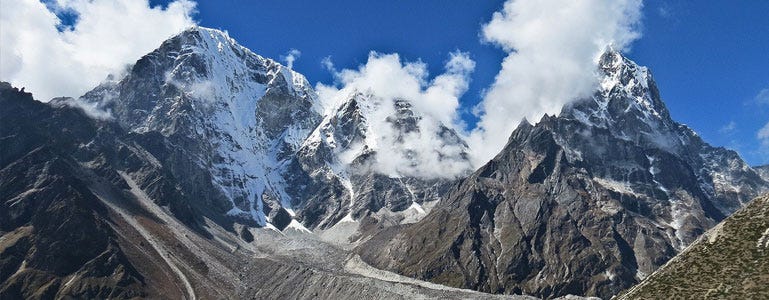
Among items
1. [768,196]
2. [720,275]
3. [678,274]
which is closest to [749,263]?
[720,275]

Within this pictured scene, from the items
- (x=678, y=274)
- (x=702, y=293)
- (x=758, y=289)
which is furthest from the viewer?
(x=678, y=274)

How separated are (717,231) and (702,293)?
954cm

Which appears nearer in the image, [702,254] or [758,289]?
[758,289]

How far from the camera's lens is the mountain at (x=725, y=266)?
5834 cm

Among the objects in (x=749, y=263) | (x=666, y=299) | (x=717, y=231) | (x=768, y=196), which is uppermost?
(x=768, y=196)

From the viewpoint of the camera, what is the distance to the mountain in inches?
2297

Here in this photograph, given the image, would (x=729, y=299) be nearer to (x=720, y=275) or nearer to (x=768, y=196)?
(x=720, y=275)

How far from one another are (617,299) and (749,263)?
15117 mm

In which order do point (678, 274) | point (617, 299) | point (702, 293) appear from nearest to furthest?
point (702, 293) < point (678, 274) < point (617, 299)

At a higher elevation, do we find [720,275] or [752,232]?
[752,232]

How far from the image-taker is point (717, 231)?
2633 inches

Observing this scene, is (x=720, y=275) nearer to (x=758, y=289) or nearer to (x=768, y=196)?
(x=758, y=289)

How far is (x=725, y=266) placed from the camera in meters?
61.4

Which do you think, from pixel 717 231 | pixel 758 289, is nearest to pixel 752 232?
pixel 717 231
